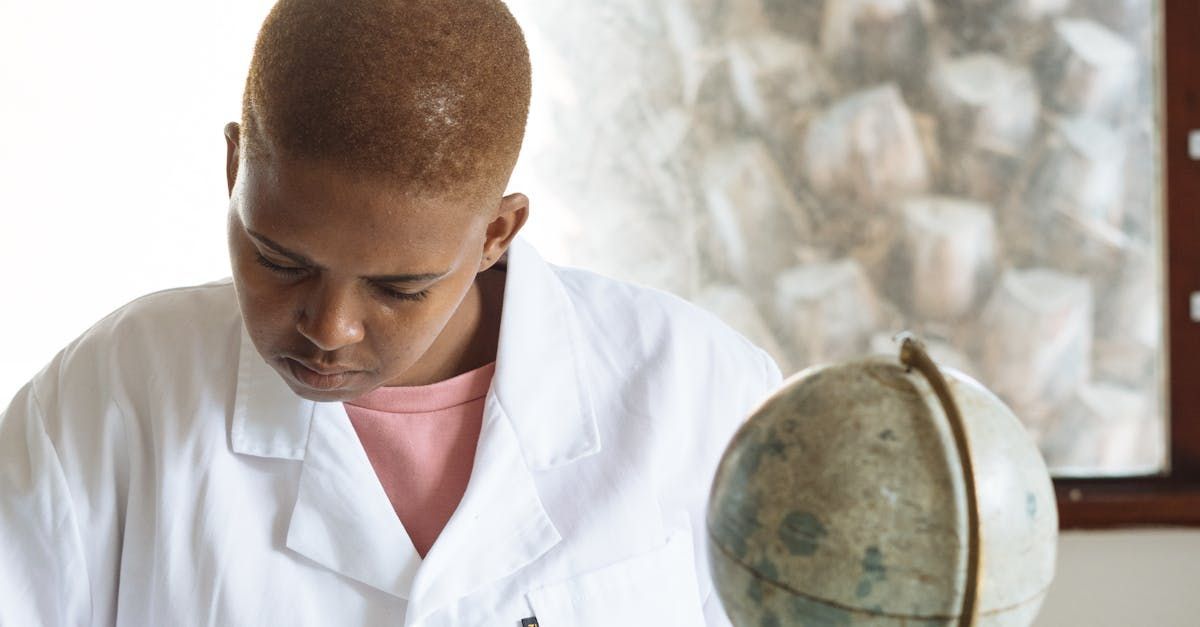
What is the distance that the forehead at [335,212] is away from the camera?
100 centimetres

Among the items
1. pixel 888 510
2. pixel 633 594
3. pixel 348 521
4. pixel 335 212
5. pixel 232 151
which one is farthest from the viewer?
pixel 633 594

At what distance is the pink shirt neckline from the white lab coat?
46 millimetres

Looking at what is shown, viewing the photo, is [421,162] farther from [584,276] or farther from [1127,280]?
[1127,280]

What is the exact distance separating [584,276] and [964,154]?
3.74 feet

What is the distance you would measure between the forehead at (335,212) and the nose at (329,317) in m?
0.03

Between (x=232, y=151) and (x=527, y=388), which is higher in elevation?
(x=232, y=151)

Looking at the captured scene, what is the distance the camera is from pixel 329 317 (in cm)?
102

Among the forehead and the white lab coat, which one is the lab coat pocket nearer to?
the white lab coat

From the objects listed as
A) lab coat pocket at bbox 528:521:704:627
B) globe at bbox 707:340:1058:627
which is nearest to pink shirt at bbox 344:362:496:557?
lab coat pocket at bbox 528:521:704:627

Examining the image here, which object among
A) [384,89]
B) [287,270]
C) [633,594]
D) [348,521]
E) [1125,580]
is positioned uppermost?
[384,89]

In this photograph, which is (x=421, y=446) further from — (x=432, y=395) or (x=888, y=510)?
(x=888, y=510)

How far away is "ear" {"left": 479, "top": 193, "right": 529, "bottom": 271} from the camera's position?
1.20m

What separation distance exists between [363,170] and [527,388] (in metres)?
0.43

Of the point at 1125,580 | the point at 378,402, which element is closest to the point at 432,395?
the point at 378,402
